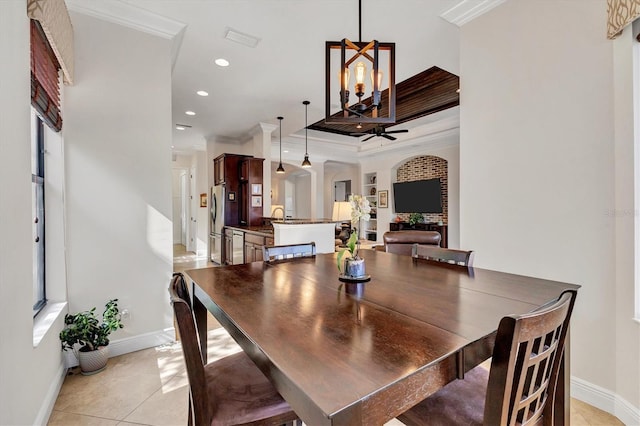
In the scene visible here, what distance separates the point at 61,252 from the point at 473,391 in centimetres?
275

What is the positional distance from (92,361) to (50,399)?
41 centimetres

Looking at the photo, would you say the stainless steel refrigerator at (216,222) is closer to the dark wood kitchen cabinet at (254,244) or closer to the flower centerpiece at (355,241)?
the dark wood kitchen cabinet at (254,244)

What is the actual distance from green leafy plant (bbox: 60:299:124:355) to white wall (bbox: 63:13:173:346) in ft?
0.44

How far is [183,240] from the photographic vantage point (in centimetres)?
947

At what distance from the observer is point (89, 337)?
7.14 ft

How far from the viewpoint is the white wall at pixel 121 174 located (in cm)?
232

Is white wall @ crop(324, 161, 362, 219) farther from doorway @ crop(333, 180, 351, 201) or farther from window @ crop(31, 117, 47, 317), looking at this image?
window @ crop(31, 117, 47, 317)

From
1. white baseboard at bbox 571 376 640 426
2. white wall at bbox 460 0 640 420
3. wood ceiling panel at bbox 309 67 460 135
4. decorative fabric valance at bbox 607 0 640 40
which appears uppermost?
wood ceiling panel at bbox 309 67 460 135

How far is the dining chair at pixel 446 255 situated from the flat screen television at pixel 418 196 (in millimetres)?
5882

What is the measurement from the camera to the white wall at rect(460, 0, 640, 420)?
1.76m

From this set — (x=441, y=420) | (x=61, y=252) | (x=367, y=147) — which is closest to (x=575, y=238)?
(x=441, y=420)

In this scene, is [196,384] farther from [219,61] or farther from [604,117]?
[219,61]

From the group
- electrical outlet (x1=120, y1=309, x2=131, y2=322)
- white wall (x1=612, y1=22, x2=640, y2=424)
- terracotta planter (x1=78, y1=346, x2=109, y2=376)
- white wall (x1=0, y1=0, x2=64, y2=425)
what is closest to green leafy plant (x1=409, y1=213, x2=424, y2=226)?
white wall (x1=612, y1=22, x2=640, y2=424)

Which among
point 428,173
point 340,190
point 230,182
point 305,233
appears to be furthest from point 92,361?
point 340,190
